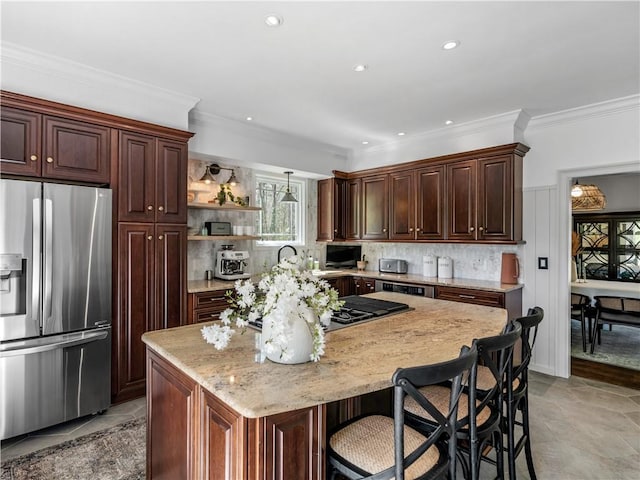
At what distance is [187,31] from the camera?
234cm

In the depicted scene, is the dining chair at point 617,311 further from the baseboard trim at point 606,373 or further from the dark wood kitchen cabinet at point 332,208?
the dark wood kitchen cabinet at point 332,208

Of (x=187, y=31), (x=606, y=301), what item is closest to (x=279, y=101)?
(x=187, y=31)

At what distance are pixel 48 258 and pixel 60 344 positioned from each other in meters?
0.64

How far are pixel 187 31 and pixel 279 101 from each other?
4.32 feet

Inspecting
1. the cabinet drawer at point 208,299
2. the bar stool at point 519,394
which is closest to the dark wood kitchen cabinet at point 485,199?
the bar stool at point 519,394

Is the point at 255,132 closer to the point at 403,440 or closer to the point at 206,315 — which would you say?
the point at 206,315

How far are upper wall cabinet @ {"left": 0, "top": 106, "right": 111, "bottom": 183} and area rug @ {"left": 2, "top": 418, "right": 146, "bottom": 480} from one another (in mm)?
1950

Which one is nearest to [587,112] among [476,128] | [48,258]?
[476,128]

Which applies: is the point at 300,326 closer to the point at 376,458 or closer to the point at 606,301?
the point at 376,458

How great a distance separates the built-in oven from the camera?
4.29 meters

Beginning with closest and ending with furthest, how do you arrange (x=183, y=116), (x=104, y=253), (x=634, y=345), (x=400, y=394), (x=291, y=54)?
1. (x=400, y=394)
2. (x=291, y=54)
3. (x=104, y=253)
4. (x=183, y=116)
5. (x=634, y=345)

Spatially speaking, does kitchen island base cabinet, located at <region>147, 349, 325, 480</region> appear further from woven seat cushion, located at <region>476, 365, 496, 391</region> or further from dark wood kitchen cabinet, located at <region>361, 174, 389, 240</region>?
dark wood kitchen cabinet, located at <region>361, 174, 389, 240</region>

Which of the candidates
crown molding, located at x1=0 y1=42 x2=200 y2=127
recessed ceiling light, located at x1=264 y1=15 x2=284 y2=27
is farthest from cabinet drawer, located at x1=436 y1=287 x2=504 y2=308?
crown molding, located at x1=0 y1=42 x2=200 y2=127

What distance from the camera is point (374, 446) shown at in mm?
1387
